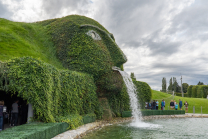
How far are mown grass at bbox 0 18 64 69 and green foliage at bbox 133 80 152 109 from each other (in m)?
11.9

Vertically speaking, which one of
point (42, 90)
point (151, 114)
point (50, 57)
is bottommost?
point (151, 114)

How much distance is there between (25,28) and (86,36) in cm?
731

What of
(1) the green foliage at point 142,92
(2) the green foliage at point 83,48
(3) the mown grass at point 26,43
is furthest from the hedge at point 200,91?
(3) the mown grass at point 26,43

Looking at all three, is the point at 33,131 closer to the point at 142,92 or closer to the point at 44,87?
the point at 44,87

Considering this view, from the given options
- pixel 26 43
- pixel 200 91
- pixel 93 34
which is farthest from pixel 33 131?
pixel 200 91

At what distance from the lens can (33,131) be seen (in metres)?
6.20

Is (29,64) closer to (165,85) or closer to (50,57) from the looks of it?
(50,57)

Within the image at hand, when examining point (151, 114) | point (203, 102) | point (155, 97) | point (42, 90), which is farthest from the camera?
point (155, 97)

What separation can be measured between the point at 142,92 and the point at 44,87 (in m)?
17.6

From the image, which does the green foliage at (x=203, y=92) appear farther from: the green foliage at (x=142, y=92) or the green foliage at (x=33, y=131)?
the green foliage at (x=33, y=131)

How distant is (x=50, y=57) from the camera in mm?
16406

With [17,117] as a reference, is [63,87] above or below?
above

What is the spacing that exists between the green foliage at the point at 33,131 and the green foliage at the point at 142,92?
15949 millimetres

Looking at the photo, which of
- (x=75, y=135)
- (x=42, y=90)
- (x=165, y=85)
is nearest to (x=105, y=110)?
(x=75, y=135)
